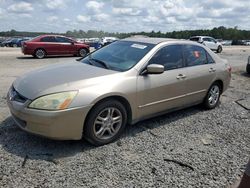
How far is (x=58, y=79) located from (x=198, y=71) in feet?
9.10

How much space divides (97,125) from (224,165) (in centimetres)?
179

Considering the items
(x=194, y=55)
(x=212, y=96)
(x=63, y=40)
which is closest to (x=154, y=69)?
(x=194, y=55)

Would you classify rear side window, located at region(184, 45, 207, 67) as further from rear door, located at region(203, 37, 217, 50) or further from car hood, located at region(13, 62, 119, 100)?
rear door, located at region(203, 37, 217, 50)

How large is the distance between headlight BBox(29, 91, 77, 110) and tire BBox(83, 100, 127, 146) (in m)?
0.38

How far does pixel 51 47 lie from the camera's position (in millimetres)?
17312

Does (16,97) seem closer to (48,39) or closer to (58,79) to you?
(58,79)

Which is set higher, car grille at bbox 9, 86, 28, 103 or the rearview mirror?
the rearview mirror

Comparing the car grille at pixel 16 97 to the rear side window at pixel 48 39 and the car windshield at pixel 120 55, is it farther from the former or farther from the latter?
the rear side window at pixel 48 39

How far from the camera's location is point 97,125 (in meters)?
3.97

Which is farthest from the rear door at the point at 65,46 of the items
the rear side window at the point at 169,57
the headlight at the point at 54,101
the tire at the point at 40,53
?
the headlight at the point at 54,101

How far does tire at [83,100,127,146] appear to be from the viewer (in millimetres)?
3820

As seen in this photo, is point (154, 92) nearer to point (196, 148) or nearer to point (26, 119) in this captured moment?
point (196, 148)

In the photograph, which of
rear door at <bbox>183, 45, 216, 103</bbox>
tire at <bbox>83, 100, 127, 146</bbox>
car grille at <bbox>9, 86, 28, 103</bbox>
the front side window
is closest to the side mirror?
tire at <bbox>83, 100, 127, 146</bbox>

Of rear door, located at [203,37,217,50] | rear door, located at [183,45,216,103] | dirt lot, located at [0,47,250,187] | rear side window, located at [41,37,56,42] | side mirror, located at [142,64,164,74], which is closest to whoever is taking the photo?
dirt lot, located at [0,47,250,187]
